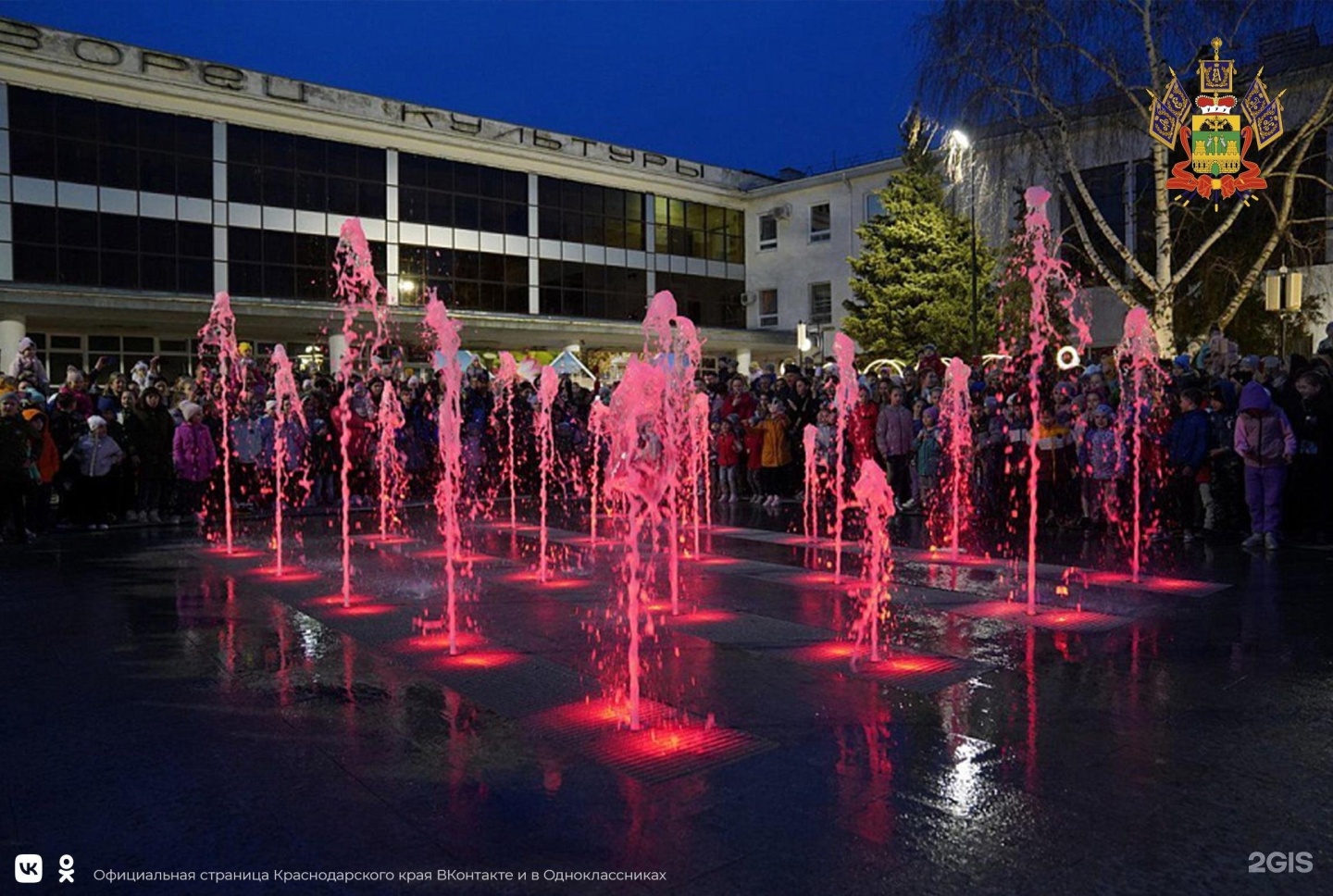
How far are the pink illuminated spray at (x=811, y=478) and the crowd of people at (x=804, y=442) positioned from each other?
0.29ft

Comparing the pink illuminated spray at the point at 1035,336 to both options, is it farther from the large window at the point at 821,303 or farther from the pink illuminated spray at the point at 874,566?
the large window at the point at 821,303

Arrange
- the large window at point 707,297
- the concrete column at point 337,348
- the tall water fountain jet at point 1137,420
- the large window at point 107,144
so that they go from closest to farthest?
the tall water fountain jet at point 1137,420, the large window at point 107,144, the concrete column at point 337,348, the large window at point 707,297

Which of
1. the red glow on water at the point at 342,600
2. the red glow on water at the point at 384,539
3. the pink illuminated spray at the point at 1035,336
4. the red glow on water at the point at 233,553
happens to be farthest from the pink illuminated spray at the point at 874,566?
the red glow on water at the point at 233,553

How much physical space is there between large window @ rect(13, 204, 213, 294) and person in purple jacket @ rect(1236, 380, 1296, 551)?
95.9 feet

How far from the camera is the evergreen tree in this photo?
37.2m

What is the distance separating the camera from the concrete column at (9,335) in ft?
92.8

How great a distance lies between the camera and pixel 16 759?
187 inches

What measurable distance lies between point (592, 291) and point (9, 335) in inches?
854

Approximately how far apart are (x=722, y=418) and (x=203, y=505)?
819cm

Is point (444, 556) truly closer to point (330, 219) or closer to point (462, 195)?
point (330, 219)

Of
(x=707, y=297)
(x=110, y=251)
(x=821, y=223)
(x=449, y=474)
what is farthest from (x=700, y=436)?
(x=707, y=297)

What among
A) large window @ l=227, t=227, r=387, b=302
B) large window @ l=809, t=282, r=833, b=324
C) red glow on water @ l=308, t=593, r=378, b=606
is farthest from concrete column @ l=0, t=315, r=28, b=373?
large window @ l=809, t=282, r=833, b=324

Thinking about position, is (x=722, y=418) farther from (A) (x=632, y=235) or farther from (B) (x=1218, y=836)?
(A) (x=632, y=235)

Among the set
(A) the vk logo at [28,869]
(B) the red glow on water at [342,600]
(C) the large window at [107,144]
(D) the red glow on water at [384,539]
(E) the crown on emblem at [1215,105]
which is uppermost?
(C) the large window at [107,144]
